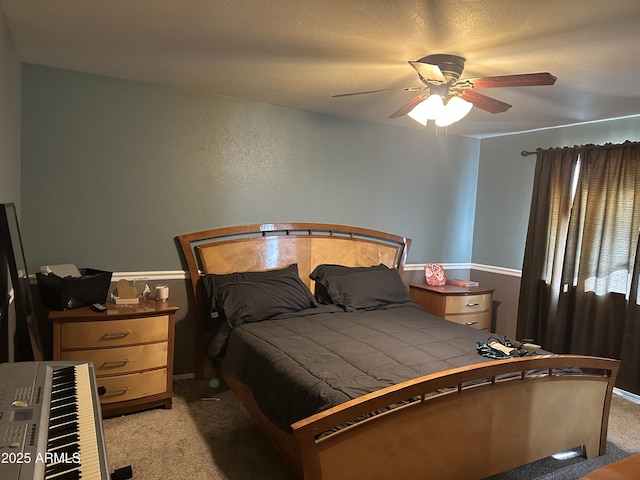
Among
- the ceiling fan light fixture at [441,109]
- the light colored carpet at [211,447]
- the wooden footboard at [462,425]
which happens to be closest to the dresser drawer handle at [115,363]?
the light colored carpet at [211,447]

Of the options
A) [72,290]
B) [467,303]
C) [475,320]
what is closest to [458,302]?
[467,303]

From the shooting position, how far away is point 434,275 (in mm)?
4449

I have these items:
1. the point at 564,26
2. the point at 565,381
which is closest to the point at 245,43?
the point at 564,26

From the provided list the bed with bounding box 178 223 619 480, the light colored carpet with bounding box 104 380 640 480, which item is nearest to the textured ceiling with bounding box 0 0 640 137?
the bed with bounding box 178 223 619 480

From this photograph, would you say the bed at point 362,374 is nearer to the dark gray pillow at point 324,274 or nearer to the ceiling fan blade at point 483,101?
the dark gray pillow at point 324,274

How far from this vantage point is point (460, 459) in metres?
2.05

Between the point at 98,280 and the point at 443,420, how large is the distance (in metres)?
2.20

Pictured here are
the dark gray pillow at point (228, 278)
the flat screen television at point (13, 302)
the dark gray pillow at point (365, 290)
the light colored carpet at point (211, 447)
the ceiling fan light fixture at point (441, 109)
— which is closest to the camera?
the flat screen television at point (13, 302)

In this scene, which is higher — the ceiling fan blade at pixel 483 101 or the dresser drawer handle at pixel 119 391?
the ceiling fan blade at pixel 483 101

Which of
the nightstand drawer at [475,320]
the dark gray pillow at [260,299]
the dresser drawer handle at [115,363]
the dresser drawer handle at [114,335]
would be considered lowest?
the dresser drawer handle at [115,363]

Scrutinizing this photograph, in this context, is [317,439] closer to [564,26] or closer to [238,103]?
[564,26]

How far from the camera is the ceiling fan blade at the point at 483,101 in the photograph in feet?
8.03

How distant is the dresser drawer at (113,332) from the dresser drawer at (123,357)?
1.4 inches

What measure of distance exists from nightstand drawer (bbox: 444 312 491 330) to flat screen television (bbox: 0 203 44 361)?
128 inches
